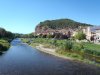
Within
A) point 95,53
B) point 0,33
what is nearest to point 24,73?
point 95,53

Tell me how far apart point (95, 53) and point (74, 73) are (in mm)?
22806

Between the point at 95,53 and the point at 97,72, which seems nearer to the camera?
the point at 97,72

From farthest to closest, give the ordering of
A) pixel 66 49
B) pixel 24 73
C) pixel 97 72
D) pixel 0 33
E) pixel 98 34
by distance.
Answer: pixel 0 33 < pixel 98 34 < pixel 66 49 < pixel 97 72 < pixel 24 73

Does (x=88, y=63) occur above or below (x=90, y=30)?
below

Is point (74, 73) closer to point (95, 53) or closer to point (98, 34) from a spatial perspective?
point (95, 53)

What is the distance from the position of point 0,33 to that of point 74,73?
4187 inches

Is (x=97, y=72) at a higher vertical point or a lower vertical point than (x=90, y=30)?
lower

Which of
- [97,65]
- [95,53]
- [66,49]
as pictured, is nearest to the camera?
[97,65]

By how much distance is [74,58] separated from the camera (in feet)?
176

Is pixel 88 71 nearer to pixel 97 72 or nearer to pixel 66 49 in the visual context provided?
pixel 97 72

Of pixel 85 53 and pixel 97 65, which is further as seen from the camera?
pixel 85 53

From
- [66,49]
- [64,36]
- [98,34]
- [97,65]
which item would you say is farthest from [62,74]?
[64,36]

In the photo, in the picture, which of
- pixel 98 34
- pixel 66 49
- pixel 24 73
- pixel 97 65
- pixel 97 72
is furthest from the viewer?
pixel 98 34

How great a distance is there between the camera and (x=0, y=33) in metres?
137
